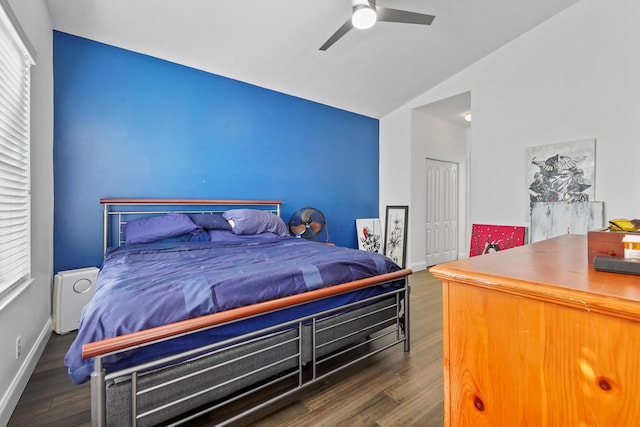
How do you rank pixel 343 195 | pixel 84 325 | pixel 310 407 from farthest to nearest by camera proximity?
pixel 343 195, pixel 310 407, pixel 84 325

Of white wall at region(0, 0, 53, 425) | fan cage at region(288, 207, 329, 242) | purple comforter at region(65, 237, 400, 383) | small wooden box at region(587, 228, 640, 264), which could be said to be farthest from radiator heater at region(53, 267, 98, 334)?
small wooden box at region(587, 228, 640, 264)

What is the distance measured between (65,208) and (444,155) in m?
5.30

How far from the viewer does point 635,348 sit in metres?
0.43

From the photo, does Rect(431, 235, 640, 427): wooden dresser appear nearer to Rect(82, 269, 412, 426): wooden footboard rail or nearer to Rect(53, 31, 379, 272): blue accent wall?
Rect(82, 269, 412, 426): wooden footboard rail

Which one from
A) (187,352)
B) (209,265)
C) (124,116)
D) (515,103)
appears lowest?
(187,352)

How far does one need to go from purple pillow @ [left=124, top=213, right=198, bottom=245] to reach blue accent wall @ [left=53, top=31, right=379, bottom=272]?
0.37 metres

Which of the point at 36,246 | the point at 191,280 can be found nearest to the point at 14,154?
the point at 36,246

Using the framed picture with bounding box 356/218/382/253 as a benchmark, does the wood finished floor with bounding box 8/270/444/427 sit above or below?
below

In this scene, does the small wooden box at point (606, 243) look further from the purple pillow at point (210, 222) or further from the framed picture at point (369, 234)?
the framed picture at point (369, 234)

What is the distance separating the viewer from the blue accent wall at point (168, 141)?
275 centimetres

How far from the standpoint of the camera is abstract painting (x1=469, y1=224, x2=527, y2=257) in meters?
3.59

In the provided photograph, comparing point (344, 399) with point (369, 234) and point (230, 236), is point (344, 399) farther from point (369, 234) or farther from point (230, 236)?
point (369, 234)

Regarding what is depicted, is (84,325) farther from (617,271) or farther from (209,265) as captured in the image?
(617,271)

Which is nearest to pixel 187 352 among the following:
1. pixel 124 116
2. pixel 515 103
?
pixel 124 116
